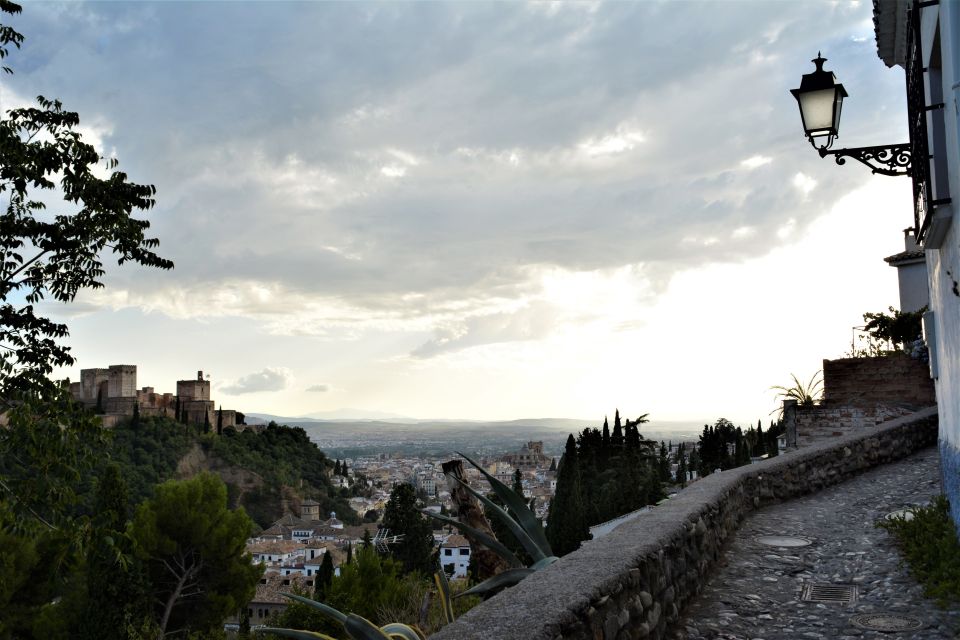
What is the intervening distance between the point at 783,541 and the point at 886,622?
186 centimetres

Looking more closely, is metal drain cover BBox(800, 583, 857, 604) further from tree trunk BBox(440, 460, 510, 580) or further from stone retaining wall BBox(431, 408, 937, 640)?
tree trunk BBox(440, 460, 510, 580)

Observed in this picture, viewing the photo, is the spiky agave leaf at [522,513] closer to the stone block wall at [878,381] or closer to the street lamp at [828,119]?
the street lamp at [828,119]

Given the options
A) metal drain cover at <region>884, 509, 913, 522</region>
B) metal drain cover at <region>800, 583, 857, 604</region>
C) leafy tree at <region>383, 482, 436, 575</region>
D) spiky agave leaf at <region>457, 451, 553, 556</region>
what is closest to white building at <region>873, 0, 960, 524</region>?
metal drain cover at <region>884, 509, 913, 522</region>

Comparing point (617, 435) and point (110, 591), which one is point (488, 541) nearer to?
point (110, 591)

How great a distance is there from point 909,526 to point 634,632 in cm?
320

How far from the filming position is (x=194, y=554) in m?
29.0

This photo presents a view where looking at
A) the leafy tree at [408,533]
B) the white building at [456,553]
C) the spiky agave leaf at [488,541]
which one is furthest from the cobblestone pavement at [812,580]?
the white building at [456,553]

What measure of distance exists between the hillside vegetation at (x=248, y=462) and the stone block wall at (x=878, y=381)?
67.7 meters

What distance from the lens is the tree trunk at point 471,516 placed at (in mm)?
4520

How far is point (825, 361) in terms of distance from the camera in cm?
1281

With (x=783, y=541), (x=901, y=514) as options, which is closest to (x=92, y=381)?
(x=783, y=541)

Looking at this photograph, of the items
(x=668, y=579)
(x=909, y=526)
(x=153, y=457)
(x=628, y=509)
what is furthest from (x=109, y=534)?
(x=153, y=457)

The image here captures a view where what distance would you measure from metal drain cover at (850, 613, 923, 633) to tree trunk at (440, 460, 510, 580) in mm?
1930

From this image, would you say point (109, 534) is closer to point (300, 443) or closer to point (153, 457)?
point (153, 457)
